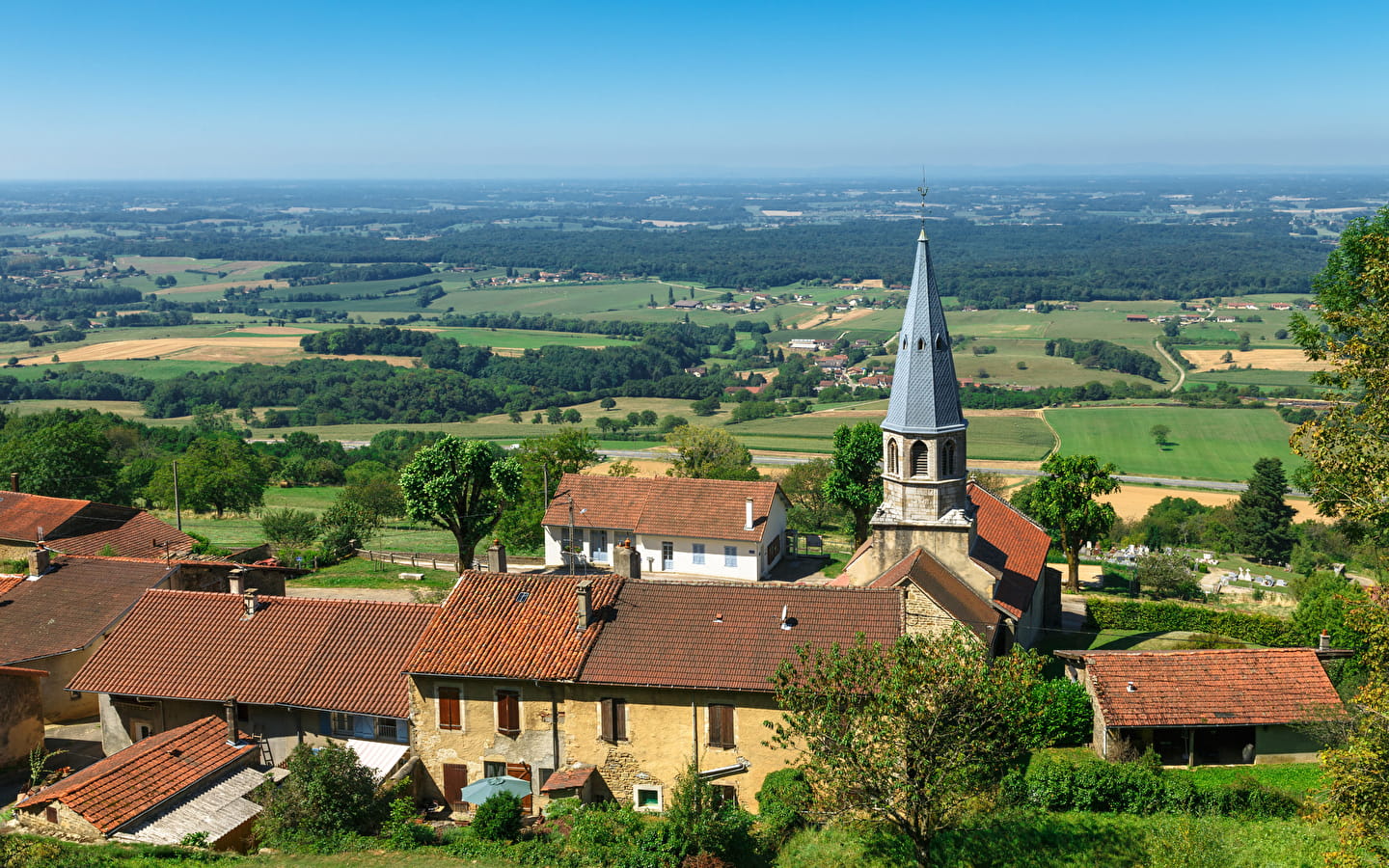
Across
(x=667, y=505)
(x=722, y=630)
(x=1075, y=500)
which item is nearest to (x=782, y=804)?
(x=722, y=630)

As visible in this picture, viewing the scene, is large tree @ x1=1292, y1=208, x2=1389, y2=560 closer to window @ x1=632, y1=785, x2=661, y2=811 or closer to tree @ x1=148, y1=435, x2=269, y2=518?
window @ x1=632, y1=785, x2=661, y2=811

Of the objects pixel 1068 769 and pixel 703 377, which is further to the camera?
pixel 703 377

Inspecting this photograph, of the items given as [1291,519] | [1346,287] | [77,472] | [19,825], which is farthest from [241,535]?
[1291,519]

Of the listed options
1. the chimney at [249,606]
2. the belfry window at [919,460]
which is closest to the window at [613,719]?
the chimney at [249,606]

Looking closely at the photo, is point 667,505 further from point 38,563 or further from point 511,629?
point 38,563

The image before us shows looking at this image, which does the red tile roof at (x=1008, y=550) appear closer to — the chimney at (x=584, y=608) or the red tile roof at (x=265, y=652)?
the chimney at (x=584, y=608)

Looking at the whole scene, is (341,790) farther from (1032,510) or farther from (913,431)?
(1032,510)
